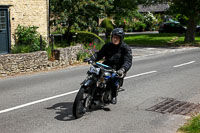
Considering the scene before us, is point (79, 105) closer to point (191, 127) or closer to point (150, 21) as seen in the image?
point (191, 127)

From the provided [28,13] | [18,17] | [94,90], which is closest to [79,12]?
[28,13]

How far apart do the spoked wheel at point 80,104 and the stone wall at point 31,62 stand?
6.95 meters

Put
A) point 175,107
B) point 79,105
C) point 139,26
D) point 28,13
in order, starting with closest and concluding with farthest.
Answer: point 79,105, point 175,107, point 28,13, point 139,26

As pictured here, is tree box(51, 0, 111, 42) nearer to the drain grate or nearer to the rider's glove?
the drain grate

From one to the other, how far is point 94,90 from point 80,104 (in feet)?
1.74

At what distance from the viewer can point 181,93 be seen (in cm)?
998

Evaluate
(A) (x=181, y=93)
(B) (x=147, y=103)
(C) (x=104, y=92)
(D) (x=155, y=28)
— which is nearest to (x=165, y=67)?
(A) (x=181, y=93)

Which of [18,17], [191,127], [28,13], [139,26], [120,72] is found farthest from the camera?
[139,26]

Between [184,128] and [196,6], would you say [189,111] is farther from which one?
[196,6]

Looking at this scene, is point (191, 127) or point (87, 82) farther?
point (87, 82)

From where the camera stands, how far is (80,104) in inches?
279

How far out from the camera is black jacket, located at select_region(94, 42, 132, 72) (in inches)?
314

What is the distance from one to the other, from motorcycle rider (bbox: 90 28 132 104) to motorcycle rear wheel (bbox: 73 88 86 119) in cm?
99

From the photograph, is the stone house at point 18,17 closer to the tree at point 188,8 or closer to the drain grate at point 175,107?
the drain grate at point 175,107
